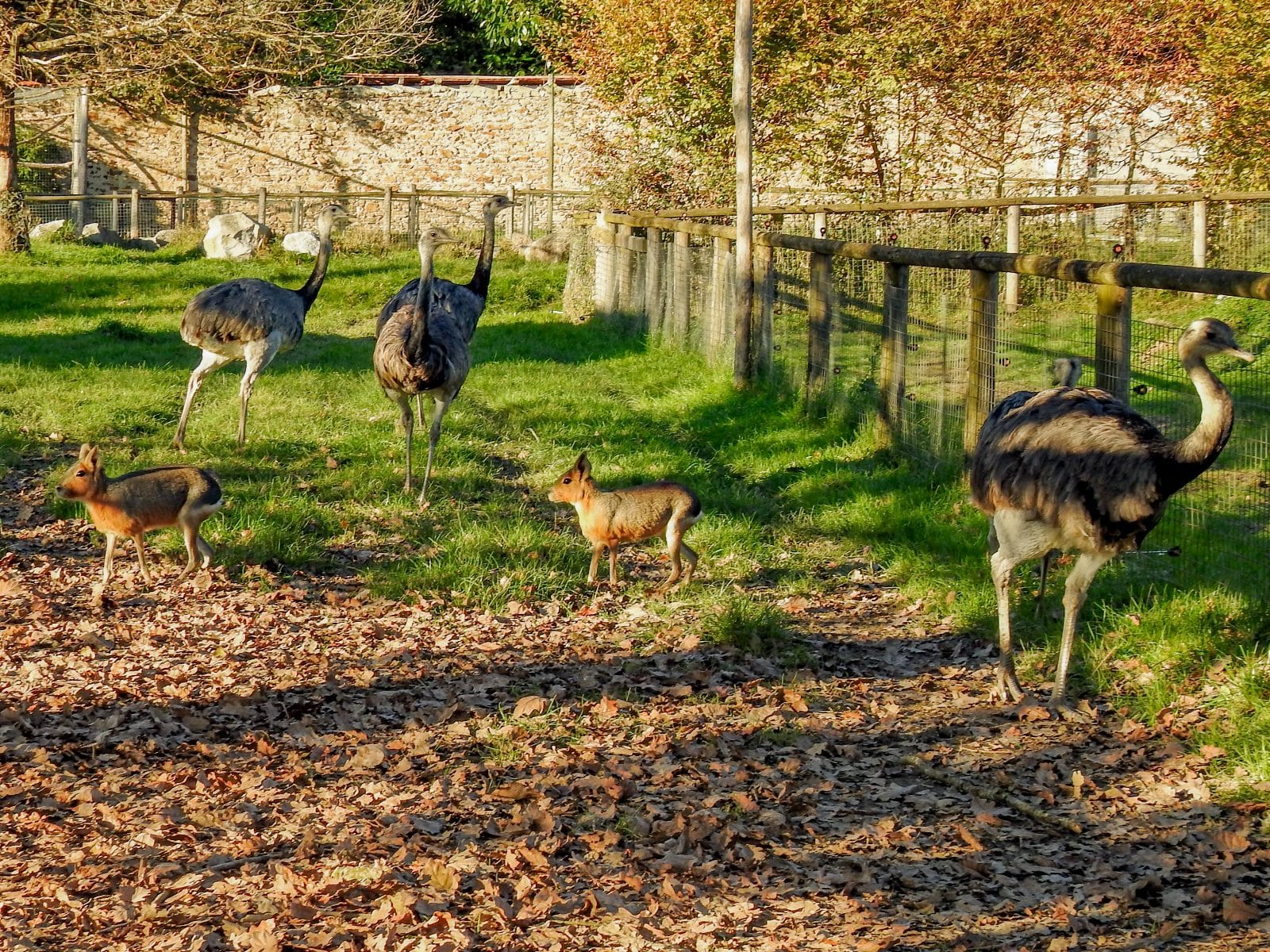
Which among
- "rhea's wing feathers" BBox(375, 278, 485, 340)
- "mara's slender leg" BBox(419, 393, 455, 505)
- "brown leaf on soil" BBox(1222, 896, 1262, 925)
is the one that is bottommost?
"brown leaf on soil" BBox(1222, 896, 1262, 925)

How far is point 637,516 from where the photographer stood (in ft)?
28.2

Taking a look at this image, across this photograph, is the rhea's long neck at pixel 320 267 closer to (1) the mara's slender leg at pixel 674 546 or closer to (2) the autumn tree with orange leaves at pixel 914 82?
(1) the mara's slender leg at pixel 674 546

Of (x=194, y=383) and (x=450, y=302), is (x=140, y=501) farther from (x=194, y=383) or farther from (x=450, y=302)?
(x=450, y=302)

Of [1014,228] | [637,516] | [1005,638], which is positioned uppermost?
[1014,228]

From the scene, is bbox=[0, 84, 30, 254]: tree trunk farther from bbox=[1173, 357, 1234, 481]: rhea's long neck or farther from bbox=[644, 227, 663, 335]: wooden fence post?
bbox=[1173, 357, 1234, 481]: rhea's long neck

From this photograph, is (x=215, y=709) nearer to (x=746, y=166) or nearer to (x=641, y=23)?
(x=746, y=166)

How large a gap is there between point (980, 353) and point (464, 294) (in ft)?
18.9

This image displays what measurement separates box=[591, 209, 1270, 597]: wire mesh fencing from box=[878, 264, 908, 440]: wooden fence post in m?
0.01

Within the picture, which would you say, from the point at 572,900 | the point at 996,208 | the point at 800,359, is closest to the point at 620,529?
the point at 572,900

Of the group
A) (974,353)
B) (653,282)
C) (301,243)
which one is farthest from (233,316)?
(301,243)

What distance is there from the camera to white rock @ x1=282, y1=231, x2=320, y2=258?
28.0m

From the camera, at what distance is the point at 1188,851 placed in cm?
538

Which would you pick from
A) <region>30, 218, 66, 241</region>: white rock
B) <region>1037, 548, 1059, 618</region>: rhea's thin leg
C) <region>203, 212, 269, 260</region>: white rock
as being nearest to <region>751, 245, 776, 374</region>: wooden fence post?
<region>1037, 548, 1059, 618</region>: rhea's thin leg

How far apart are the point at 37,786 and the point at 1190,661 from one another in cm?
501
